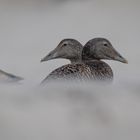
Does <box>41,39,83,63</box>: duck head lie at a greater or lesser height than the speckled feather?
greater

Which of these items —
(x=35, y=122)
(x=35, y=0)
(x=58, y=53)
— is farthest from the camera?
(x=35, y=0)

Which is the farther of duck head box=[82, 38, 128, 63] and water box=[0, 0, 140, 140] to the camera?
duck head box=[82, 38, 128, 63]

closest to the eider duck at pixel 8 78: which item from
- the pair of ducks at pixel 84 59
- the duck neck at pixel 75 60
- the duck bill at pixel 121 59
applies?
the pair of ducks at pixel 84 59

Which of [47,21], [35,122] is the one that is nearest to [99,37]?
[47,21]

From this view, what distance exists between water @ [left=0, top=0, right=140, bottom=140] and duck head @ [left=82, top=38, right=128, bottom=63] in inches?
0.6

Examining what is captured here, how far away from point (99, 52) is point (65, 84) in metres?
0.12

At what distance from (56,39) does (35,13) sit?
0.11 meters

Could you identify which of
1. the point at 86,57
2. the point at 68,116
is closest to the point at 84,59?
the point at 86,57

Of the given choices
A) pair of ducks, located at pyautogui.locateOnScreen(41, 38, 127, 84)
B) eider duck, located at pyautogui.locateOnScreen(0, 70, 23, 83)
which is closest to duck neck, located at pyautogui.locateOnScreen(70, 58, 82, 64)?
pair of ducks, located at pyautogui.locateOnScreen(41, 38, 127, 84)

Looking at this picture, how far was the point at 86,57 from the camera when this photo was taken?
33.9 inches

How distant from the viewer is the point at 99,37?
884 mm

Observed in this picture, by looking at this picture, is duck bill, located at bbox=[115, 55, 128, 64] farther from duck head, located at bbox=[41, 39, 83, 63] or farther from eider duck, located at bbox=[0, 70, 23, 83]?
eider duck, located at bbox=[0, 70, 23, 83]

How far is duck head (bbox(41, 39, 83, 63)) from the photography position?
864 millimetres

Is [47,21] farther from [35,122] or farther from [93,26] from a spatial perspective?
[35,122]
